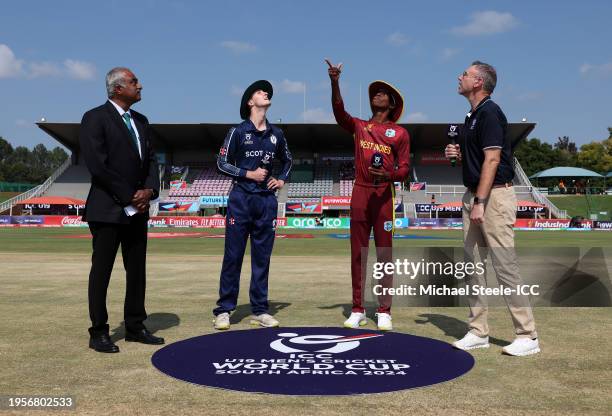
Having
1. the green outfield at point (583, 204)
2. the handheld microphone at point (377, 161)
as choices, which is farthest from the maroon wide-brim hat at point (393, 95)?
the green outfield at point (583, 204)

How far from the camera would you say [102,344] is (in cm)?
404

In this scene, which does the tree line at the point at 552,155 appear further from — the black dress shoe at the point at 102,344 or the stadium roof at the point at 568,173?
the black dress shoe at the point at 102,344

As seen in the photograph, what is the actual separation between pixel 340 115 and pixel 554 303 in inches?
136

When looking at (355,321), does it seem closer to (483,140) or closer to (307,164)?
(483,140)

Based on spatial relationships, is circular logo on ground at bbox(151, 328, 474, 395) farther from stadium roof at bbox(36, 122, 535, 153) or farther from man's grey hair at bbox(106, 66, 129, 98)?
stadium roof at bbox(36, 122, 535, 153)

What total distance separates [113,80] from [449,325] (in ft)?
12.5

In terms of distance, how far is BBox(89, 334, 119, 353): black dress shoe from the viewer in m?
4.00

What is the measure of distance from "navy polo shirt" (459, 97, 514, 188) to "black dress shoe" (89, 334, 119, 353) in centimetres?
310

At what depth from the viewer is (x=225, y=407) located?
273 cm

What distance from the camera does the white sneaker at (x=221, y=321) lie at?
192 inches

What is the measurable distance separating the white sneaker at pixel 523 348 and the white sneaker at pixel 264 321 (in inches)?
81.3

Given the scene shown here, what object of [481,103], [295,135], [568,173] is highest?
[295,135]

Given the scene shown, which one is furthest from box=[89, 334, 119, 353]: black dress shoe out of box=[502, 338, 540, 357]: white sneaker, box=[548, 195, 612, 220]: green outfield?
box=[548, 195, 612, 220]: green outfield

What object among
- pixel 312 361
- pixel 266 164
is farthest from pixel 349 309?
pixel 312 361
